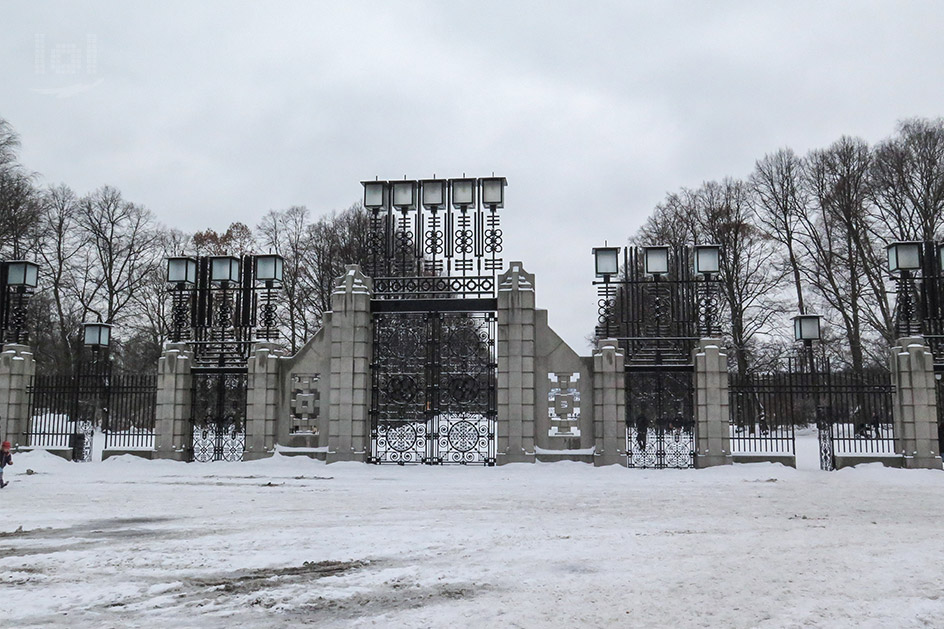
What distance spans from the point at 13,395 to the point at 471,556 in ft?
60.5

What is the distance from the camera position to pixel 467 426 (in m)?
19.4

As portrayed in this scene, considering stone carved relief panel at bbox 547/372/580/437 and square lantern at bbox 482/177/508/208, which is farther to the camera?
square lantern at bbox 482/177/508/208

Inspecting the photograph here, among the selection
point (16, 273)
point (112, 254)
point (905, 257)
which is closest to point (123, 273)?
point (112, 254)

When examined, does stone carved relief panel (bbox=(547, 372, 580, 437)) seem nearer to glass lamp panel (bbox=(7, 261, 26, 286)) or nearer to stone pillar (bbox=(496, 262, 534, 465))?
stone pillar (bbox=(496, 262, 534, 465))

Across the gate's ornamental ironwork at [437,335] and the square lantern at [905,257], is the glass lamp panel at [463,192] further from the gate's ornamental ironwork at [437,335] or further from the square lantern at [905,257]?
the square lantern at [905,257]

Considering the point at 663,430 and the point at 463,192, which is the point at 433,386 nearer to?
the point at 463,192

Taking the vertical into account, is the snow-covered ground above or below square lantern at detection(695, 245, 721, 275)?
below

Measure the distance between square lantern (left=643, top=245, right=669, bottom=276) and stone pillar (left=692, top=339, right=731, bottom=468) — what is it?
2131mm

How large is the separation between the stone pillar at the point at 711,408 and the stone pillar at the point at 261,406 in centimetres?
1062

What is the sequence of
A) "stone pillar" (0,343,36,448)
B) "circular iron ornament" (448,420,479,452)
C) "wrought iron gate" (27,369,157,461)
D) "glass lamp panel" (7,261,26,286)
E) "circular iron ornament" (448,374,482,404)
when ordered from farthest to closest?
"glass lamp panel" (7,261,26,286)
"stone pillar" (0,343,36,448)
"wrought iron gate" (27,369,157,461)
"circular iron ornament" (448,420,479,452)
"circular iron ornament" (448,374,482,404)

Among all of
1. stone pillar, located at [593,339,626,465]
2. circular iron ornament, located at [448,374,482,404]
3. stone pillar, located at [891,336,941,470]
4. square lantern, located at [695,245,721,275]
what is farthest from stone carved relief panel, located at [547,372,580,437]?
stone pillar, located at [891,336,941,470]

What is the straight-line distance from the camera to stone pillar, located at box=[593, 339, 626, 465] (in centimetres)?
1875

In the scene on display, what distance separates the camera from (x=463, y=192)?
20641 millimetres

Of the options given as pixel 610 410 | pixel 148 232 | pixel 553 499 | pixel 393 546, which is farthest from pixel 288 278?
pixel 393 546
